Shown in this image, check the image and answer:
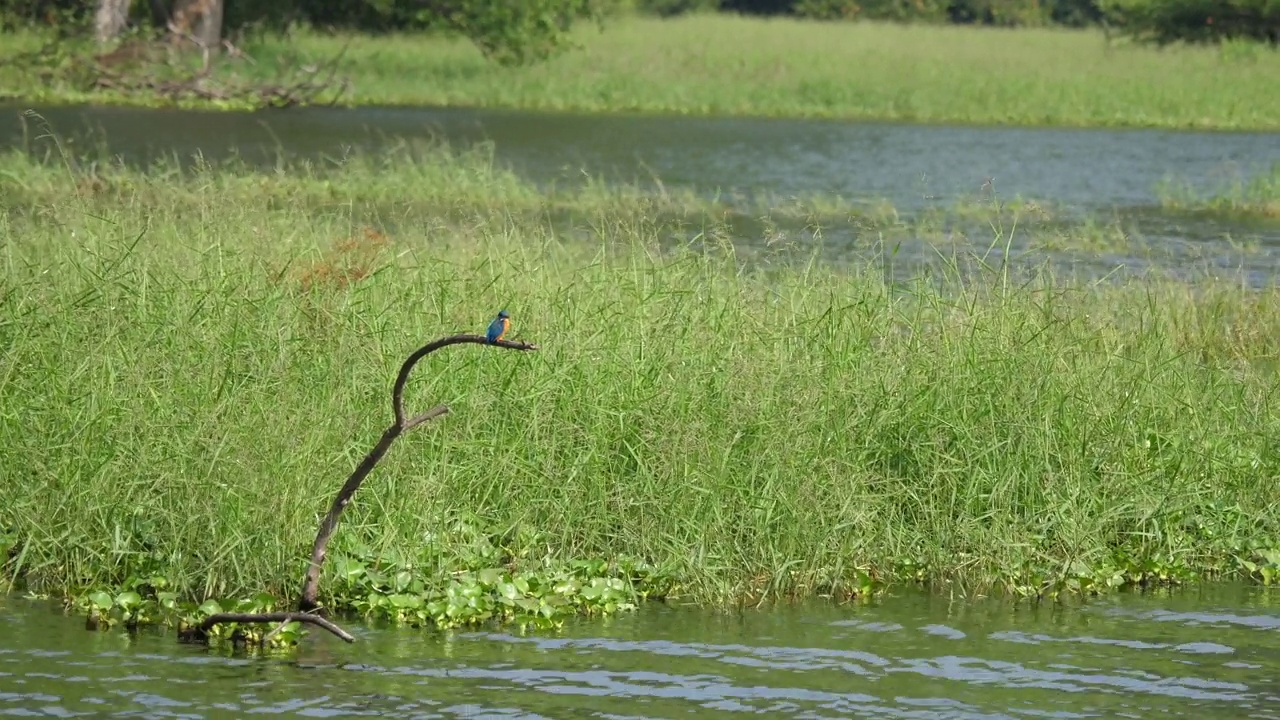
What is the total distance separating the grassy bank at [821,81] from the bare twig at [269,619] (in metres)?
25.7

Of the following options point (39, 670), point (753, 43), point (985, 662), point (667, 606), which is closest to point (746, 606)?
point (667, 606)

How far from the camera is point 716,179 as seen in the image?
957 inches

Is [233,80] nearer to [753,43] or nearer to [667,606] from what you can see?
[753,43]

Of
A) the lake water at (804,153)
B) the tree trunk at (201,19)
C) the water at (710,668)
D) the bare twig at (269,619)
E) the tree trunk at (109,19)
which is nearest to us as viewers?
the water at (710,668)

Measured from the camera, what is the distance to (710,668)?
23.0 feet

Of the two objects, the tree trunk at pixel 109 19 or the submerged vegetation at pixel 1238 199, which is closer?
A: the submerged vegetation at pixel 1238 199

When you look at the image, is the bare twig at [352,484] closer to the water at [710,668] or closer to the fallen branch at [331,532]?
the fallen branch at [331,532]

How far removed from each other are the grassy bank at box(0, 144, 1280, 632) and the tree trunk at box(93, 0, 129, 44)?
82.7 ft

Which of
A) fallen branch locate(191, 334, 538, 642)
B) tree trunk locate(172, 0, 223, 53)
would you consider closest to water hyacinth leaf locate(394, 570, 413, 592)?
fallen branch locate(191, 334, 538, 642)

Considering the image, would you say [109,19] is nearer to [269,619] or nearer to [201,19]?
[201,19]

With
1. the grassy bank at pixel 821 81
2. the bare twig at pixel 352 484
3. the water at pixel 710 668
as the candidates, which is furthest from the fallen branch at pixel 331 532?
the grassy bank at pixel 821 81

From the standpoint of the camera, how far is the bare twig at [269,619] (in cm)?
671

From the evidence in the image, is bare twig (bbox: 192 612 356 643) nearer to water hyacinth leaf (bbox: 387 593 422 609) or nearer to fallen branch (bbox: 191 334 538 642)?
fallen branch (bbox: 191 334 538 642)

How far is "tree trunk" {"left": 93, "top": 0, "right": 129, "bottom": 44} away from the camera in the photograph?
1329 inches
